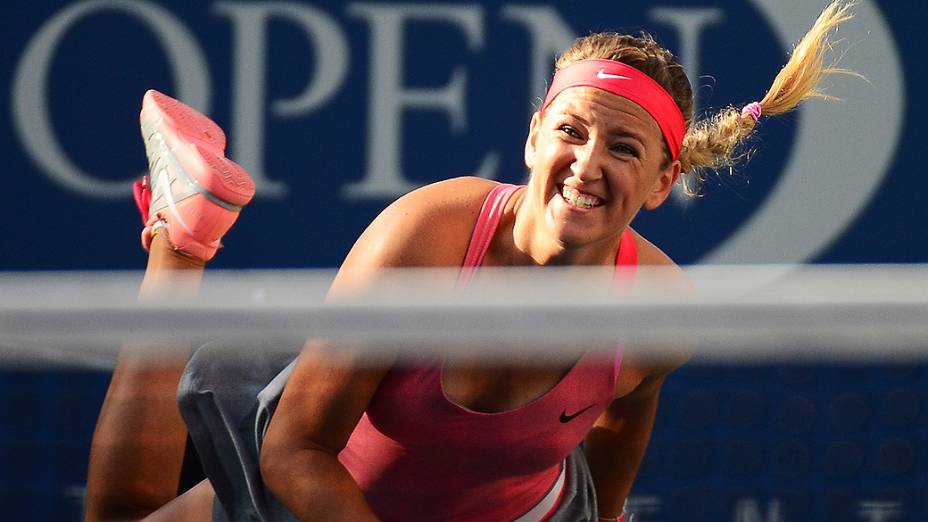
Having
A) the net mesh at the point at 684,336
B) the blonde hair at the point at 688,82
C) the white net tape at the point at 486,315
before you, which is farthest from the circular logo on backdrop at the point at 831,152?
the white net tape at the point at 486,315

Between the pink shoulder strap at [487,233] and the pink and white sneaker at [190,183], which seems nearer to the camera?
the pink shoulder strap at [487,233]

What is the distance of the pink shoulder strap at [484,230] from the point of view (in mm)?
2170

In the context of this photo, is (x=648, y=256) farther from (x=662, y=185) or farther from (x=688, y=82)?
(x=688, y=82)

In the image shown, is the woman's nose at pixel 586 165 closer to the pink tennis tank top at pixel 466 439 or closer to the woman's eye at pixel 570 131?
the woman's eye at pixel 570 131

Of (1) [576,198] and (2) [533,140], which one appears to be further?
(2) [533,140]

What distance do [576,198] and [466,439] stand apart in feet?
1.31

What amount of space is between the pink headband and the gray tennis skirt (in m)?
0.61

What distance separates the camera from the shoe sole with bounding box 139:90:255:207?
9.09ft

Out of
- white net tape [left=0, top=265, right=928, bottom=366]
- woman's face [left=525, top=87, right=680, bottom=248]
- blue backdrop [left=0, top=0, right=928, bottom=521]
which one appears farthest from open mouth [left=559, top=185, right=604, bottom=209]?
blue backdrop [left=0, top=0, right=928, bottom=521]

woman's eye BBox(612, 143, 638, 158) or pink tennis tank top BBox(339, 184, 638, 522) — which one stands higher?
woman's eye BBox(612, 143, 638, 158)

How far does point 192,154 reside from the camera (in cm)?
281

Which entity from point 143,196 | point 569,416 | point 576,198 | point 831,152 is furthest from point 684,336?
point 831,152

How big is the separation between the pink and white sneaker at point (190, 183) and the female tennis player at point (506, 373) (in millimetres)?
337

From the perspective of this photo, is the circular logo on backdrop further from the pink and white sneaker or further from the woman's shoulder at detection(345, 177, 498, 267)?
the woman's shoulder at detection(345, 177, 498, 267)
